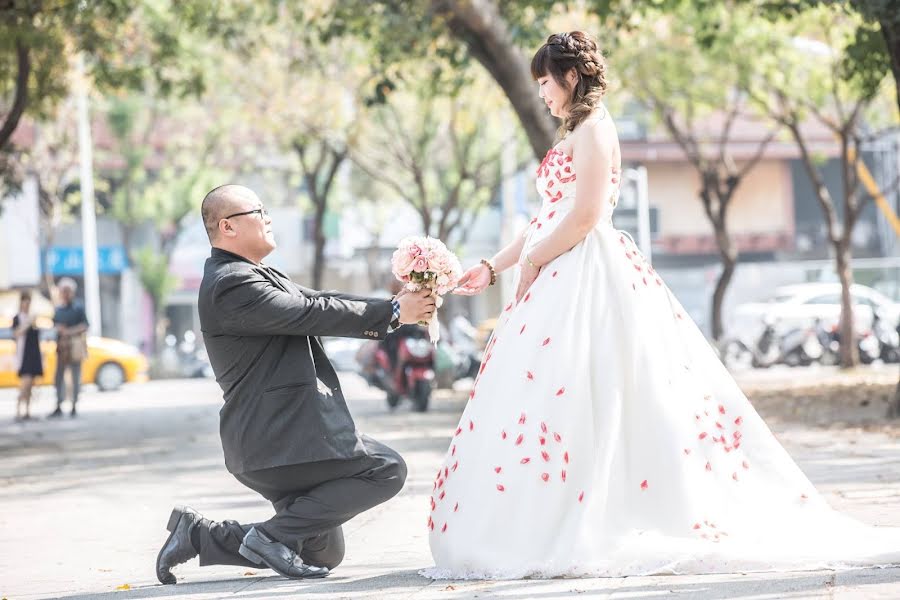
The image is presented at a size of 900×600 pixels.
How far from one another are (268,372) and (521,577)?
3.82 ft

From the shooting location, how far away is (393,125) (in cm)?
3441

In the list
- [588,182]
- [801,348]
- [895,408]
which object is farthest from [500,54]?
[801,348]

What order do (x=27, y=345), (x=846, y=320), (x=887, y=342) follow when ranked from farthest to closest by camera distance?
(x=887, y=342) → (x=846, y=320) → (x=27, y=345)

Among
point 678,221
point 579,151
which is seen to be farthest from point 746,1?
point 678,221

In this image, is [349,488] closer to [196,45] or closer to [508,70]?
[508,70]

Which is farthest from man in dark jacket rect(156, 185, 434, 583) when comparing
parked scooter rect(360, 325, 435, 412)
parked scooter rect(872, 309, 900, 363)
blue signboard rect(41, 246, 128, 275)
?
blue signboard rect(41, 246, 128, 275)

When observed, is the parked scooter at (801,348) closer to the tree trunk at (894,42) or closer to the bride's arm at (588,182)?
the tree trunk at (894,42)

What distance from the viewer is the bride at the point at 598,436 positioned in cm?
530

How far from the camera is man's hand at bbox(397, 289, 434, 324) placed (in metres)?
5.66

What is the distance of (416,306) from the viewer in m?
5.67

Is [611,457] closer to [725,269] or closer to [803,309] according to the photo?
[725,269]

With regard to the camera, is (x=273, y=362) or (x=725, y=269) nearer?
(x=273, y=362)

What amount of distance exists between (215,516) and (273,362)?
138 inches

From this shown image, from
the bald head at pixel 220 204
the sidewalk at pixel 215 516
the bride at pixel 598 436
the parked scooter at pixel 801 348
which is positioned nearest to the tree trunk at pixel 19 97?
the sidewalk at pixel 215 516
